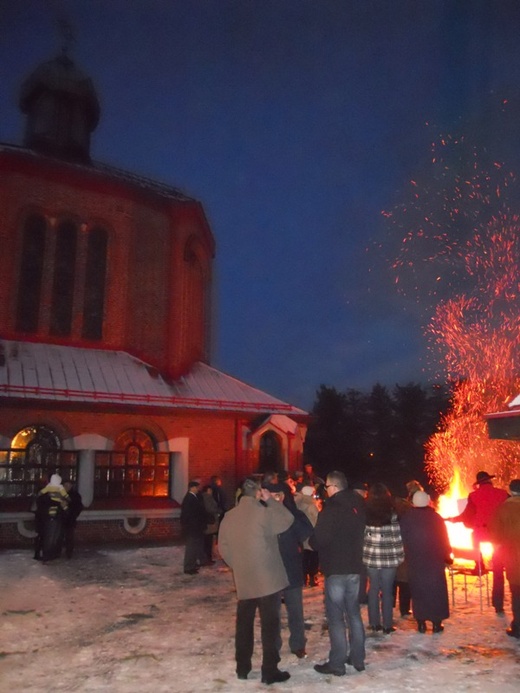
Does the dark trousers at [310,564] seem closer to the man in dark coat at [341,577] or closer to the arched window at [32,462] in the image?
the man in dark coat at [341,577]

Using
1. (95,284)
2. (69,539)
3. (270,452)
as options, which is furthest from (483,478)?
(95,284)

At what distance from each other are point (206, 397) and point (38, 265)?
6.74 m

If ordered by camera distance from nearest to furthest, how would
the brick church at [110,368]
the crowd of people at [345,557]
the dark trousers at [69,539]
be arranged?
1. the crowd of people at [345,557]
2. the dark trousers at [69,539]
3. the brick church at [110,368]

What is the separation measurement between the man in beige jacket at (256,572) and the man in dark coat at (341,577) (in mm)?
424

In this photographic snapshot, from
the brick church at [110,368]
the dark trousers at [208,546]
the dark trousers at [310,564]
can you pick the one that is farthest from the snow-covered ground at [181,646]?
the brick church at [110,368]

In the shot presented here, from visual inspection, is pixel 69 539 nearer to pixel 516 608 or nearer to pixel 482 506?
pixel 482 506

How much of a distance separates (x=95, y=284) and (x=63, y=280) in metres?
0.99

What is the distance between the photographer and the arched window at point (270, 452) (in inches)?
718

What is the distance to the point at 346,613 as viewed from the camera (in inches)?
212

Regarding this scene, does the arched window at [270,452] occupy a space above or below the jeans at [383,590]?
above

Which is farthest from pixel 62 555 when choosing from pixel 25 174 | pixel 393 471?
pixel 393 471

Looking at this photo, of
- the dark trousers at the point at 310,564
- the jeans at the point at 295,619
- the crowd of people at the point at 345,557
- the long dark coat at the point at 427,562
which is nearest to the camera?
the crowd of people at the point at 345,557

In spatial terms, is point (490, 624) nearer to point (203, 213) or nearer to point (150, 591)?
point (150, 591)

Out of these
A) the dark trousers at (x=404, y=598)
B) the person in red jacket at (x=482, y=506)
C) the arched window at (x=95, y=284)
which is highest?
the arched window at (x=95, y=284)
